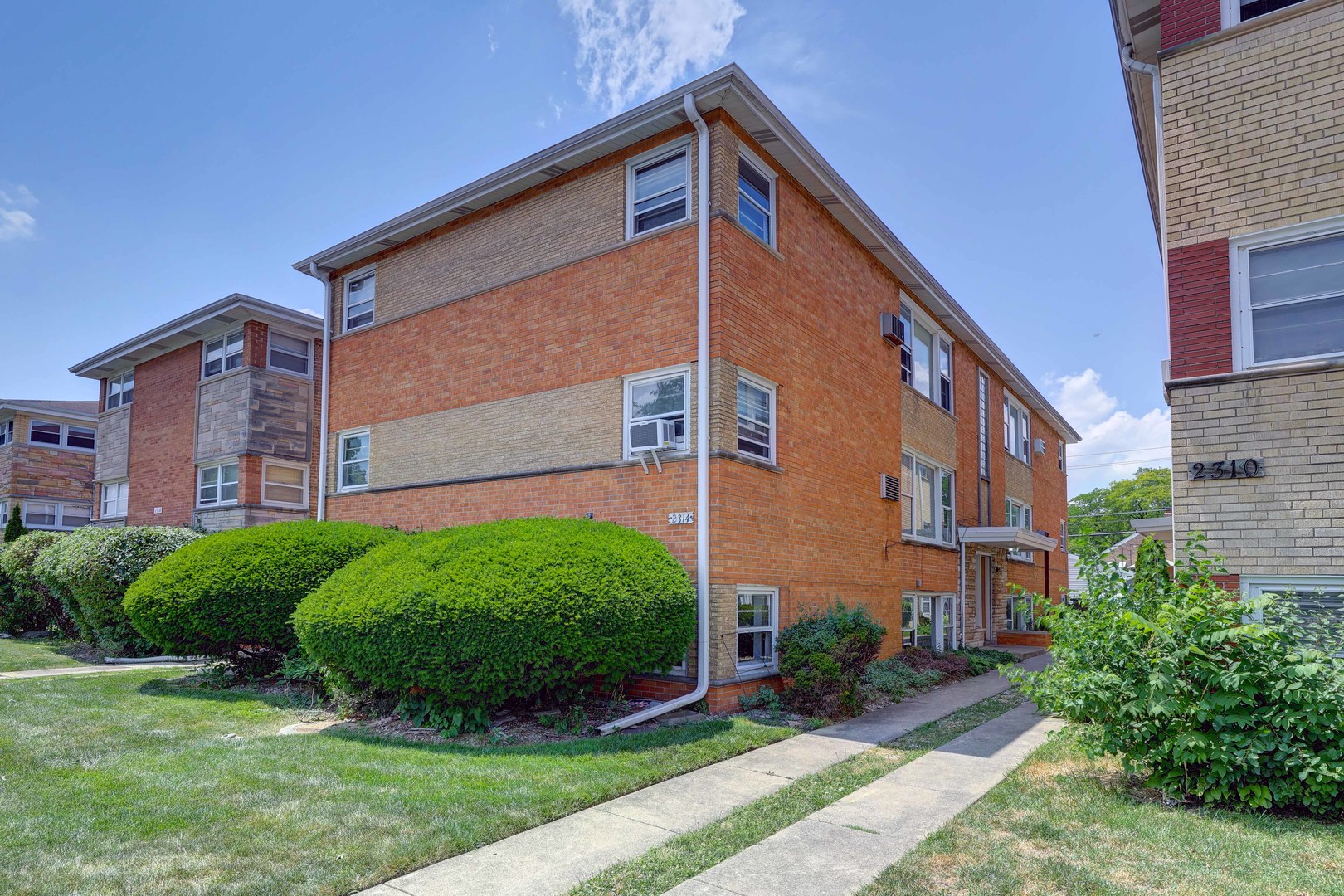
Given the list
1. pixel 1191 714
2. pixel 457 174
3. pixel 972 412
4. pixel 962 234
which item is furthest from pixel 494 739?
pixel 972 412

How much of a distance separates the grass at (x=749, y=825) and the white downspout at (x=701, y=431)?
218cm

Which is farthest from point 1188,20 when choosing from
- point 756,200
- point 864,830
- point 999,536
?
point 999,536

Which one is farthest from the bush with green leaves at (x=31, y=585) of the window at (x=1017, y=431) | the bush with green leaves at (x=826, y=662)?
the window at (x=1017, y=431)

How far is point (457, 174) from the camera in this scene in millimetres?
Result: 13312

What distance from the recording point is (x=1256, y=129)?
7375mm

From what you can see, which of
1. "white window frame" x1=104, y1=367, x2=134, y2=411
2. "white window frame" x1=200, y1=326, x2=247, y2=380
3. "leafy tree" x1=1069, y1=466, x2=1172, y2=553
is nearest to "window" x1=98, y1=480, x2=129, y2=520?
"white window frame" x1=104, y1=367, x2=134, y2=411

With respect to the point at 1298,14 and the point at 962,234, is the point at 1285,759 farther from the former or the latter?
the point at 962,234

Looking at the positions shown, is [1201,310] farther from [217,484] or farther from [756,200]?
[217,484]

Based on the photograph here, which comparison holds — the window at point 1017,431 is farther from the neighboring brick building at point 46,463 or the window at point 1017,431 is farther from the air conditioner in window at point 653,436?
the neighboring brick building at point 46,463

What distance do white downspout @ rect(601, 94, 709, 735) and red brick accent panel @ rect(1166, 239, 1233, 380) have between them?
4.88m

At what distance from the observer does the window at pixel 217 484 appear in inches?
772

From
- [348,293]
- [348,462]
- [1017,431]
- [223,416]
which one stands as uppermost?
[348,293]

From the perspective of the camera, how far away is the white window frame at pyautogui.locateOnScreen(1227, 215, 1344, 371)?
23.0ft

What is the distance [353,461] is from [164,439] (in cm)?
1001
